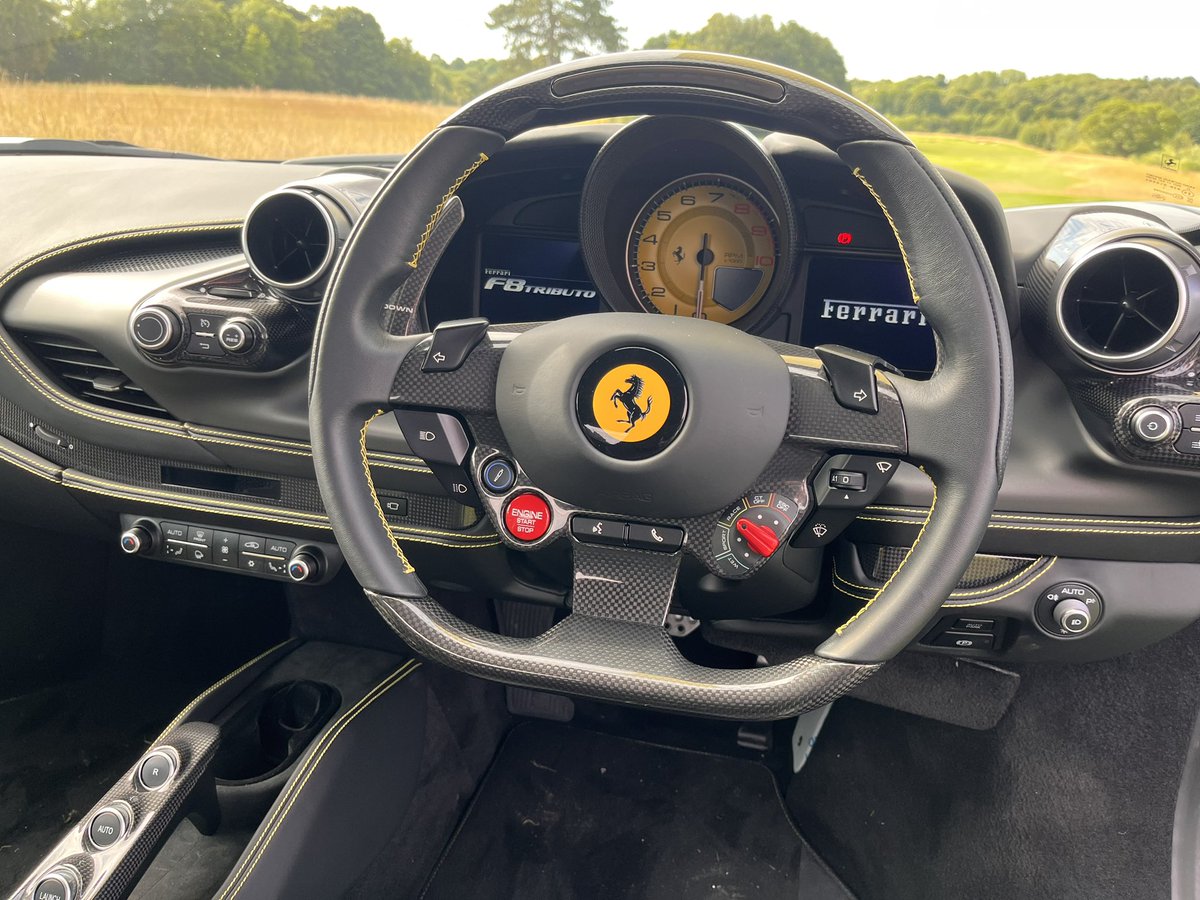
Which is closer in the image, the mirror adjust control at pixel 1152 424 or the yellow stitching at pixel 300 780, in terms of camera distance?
the mirror adjust control at pixel 1152 424

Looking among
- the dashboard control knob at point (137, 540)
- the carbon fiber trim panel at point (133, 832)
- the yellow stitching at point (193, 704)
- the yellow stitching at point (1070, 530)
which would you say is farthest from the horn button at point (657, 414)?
the dashboard control knob at point (137, 540)

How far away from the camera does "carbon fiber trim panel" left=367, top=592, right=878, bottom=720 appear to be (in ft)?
3.45

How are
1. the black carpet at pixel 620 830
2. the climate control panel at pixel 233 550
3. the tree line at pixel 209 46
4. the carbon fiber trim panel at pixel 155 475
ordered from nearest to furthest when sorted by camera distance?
1. the carbon fiber trim panel at pixel 155 475
2. the climate control panel at pixel 233 550
3. the black carpet at pixel 620 830
4. the tree line at pixel 209 46

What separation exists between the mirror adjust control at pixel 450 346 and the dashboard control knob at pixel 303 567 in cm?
79

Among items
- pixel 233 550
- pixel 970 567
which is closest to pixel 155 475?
pixel 233 550

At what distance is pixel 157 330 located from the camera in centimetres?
161

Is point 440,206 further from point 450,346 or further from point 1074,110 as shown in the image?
point 1074,110

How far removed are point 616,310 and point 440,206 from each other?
67 cm

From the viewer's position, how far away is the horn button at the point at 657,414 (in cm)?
111

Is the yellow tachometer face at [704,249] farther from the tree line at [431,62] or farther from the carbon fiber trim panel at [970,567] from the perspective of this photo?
the carbon fiber trim panel at [970,567]

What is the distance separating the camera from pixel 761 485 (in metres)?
1.17

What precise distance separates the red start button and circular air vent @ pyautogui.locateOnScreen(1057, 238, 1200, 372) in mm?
909

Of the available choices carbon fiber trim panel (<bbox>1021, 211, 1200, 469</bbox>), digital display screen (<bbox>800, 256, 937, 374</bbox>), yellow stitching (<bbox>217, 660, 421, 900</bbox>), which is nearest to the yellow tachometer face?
digital display screen (<bbox>800, 256, 937, 374</bbox>)

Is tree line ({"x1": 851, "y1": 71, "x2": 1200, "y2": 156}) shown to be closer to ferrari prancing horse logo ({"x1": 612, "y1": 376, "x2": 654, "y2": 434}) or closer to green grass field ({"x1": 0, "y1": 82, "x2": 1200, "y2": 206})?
ferrari prancing horse logo ({"x1": 612, "y1": 376, "x2": 654, "y2": 434})
